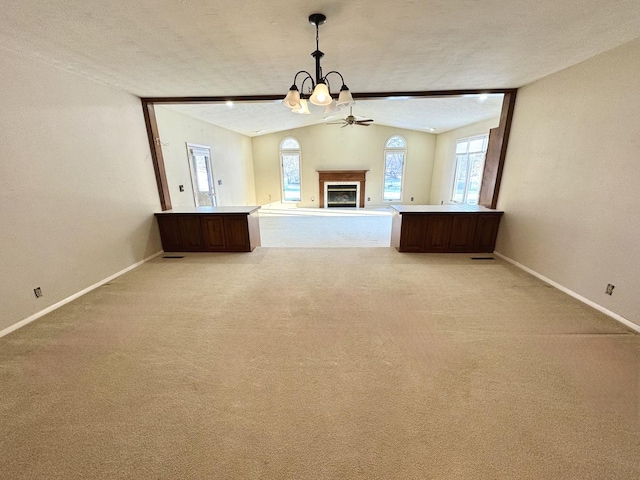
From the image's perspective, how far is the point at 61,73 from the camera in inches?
105

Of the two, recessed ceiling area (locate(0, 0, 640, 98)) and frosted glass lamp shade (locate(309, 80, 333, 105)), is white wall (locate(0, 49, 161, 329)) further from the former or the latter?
frosted glass lamp shade (locate(309, 80, 333, 105))

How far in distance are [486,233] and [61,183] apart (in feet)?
18.3

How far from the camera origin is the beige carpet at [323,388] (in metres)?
1.25

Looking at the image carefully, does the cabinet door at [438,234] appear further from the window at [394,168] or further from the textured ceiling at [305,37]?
the window at [394,168]

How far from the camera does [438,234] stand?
4.17 metres

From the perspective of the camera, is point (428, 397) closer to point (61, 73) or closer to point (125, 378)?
point (125, 378)

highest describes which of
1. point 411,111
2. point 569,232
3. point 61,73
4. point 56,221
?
point 411,111

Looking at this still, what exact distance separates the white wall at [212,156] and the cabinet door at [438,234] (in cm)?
464

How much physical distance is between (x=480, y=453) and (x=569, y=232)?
274cm

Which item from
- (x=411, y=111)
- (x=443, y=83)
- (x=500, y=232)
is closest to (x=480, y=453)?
(x=500, y=232)

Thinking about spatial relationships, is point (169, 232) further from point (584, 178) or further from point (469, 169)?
point (469, 169)

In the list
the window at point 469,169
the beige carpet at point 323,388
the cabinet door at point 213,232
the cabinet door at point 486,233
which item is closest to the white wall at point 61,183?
the beige carpet at point 323,388

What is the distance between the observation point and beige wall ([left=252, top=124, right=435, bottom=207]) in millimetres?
9047

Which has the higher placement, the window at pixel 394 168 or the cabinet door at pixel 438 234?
the window at pixel 394 168
